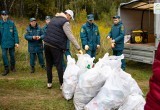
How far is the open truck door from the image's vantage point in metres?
8.46

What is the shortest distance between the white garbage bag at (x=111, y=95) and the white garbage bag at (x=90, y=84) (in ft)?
0.47

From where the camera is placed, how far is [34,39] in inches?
314

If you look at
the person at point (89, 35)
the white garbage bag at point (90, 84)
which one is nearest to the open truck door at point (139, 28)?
the person at point (89, 35)

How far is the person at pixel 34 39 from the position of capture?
7.95m

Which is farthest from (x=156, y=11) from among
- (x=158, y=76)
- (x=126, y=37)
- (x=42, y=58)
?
(x=158, y=76)

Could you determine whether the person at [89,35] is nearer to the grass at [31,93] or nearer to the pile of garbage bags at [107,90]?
the grass at [31,93]

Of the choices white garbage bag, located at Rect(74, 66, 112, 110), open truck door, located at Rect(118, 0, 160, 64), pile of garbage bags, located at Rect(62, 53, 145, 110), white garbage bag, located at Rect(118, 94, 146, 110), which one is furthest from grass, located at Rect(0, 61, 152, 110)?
white garbage bag, located at Rect(118, 94, 146, 110)

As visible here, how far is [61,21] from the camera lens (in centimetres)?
579

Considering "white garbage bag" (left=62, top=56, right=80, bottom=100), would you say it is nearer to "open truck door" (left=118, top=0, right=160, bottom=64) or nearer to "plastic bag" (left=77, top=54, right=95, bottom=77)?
"plastic bag" (left=77, top=54, right=95, bottom=77)

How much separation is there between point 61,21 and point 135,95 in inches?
79.1

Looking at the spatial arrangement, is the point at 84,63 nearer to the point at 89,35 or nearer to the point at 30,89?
the point at 30,89

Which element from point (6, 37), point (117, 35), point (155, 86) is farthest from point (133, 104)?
point (6, 37)

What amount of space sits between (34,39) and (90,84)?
3.67 m

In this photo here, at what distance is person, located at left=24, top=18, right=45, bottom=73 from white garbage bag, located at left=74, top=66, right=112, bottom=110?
3.46 metres
